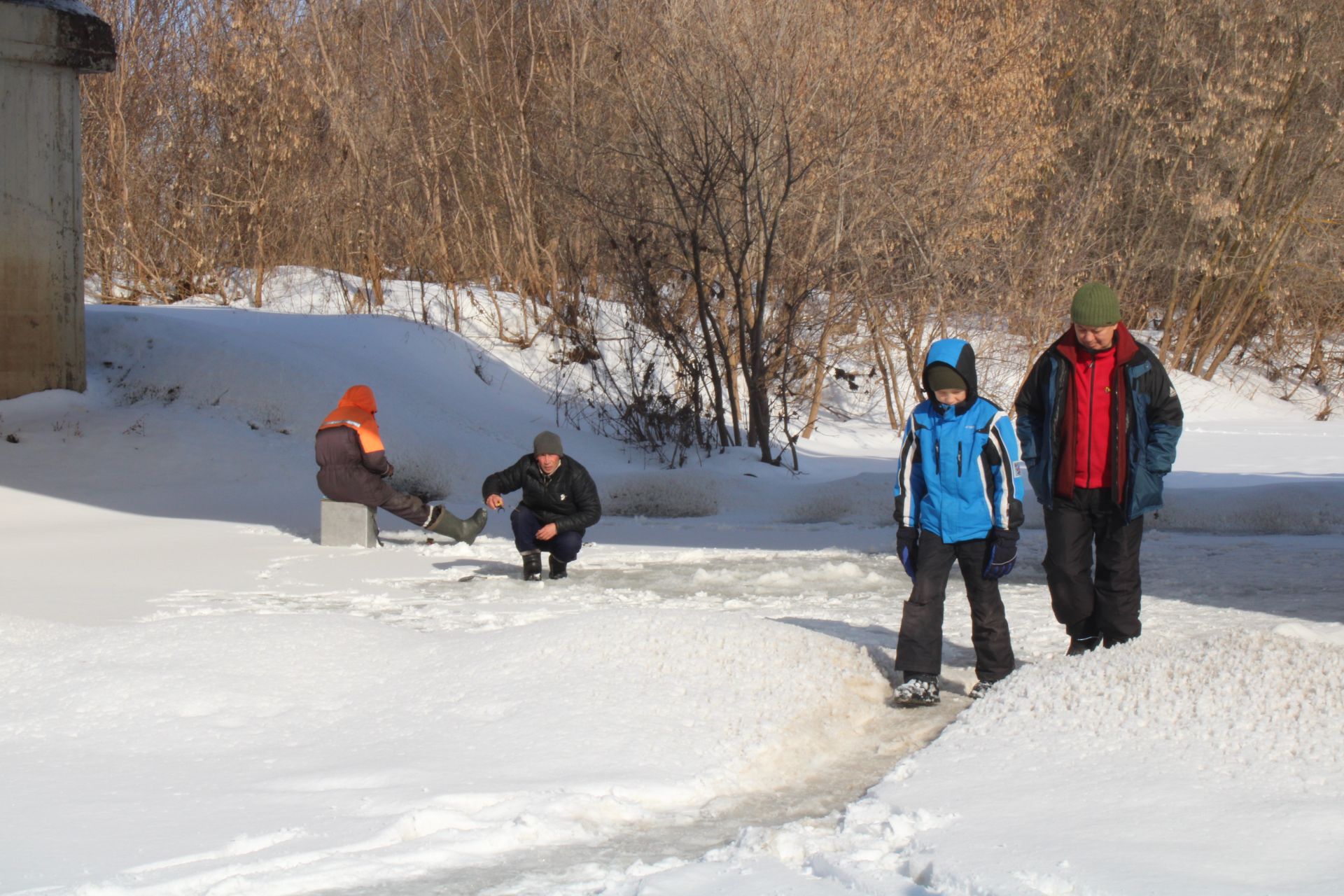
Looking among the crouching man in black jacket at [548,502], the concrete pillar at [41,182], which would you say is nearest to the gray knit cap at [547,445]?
the crouching man in black jacket at [548,502]

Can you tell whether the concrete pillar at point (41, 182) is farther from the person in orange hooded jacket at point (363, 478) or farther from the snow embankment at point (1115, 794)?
the snow embankment at point (1115, 794)

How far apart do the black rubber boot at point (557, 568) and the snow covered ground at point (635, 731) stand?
0.57 feet

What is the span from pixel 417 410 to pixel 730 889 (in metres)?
13.4

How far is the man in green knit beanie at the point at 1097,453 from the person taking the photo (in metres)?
5.49

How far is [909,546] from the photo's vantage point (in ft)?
18.7

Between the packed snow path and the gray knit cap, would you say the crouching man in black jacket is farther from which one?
the packed snow path

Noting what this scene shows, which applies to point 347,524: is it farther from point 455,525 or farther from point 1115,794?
point 1115,794

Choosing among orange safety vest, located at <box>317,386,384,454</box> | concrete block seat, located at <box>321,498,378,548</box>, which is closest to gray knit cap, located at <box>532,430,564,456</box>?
orange safety vest, located at <box>317,386,384,454</box>

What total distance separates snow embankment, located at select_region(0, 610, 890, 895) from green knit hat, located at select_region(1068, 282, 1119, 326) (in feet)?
6.00

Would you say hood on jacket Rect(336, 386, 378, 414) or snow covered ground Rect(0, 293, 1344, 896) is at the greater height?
hood on jacket Rect(336, 386, 378, 414)

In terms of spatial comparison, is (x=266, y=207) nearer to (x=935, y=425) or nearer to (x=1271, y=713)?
(x=935, y=425)

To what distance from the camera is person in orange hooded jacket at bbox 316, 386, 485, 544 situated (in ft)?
33.9

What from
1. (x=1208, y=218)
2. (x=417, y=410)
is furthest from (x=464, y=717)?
(x=1208, y=218)


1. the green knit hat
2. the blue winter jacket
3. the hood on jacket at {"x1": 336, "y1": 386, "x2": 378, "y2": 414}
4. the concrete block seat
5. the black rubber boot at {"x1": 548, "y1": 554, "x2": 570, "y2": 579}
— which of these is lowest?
the black rubber boot at {"x1": 548, "y1": 554, "x2": 570, "y2": 579}
